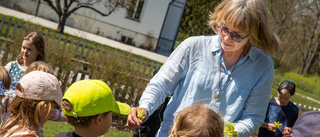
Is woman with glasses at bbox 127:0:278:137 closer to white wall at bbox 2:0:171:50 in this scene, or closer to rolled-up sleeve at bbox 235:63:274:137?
rolled-up sleeve at bbox 235:63:274:137

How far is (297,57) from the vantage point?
140 feet

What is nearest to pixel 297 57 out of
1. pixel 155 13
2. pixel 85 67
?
pixel 155 13

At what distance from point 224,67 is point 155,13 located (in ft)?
76.9

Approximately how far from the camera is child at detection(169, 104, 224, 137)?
1.87 metres

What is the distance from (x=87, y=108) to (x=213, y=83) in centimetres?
84

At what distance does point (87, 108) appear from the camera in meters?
2.14

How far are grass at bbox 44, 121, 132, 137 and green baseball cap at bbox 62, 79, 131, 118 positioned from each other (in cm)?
376

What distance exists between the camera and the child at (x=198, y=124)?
1867 millimetres

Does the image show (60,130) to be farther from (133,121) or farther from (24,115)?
(133,121)

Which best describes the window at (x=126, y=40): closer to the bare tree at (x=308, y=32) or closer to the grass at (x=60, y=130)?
the grass at (x=60, y=130)

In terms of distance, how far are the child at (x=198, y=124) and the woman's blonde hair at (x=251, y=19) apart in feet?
2.10

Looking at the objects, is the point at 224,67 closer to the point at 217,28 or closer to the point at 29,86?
the point at 217,28

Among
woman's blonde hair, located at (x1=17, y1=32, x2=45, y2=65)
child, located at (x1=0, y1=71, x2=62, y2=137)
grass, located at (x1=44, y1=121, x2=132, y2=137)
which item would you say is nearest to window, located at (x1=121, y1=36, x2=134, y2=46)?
grass, located at (x1=44, y1=121, x2=132, y2=137)

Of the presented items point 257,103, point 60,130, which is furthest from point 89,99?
point 60,130
